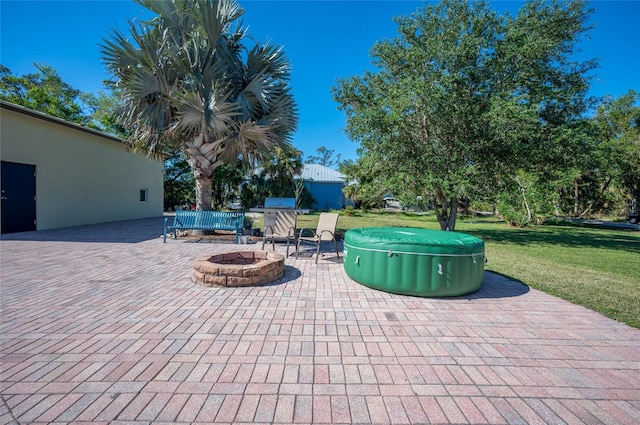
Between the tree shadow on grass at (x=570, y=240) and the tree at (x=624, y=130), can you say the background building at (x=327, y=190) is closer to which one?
the tree shadow on grass at (x=570, y=240)

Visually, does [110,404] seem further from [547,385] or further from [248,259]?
[248,259]

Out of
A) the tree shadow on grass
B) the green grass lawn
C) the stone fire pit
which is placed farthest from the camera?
the tree shadow on grass

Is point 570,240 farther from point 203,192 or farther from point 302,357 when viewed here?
point 203,192

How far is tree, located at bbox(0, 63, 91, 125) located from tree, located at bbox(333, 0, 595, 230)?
2373 cm

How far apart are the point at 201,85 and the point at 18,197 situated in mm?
8267

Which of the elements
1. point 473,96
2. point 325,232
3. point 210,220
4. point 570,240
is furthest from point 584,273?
point 210,220

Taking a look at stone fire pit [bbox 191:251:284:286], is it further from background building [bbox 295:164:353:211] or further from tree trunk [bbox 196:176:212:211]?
background building [bbox 295:164:353:211]

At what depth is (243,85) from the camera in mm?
9859

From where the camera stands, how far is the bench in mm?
8852

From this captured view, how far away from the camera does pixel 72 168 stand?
39.5ft

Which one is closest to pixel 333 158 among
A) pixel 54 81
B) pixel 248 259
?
pixel 54 81

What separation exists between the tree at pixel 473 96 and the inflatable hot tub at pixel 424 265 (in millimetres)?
6694

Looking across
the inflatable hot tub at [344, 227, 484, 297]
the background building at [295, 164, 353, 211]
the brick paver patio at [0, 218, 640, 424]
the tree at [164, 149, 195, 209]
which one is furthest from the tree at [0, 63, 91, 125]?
the inflatable hot tub at [344, 227, 484, 297]

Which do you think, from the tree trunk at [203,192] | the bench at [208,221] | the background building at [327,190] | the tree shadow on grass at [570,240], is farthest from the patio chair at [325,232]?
the background building at [327,190]
